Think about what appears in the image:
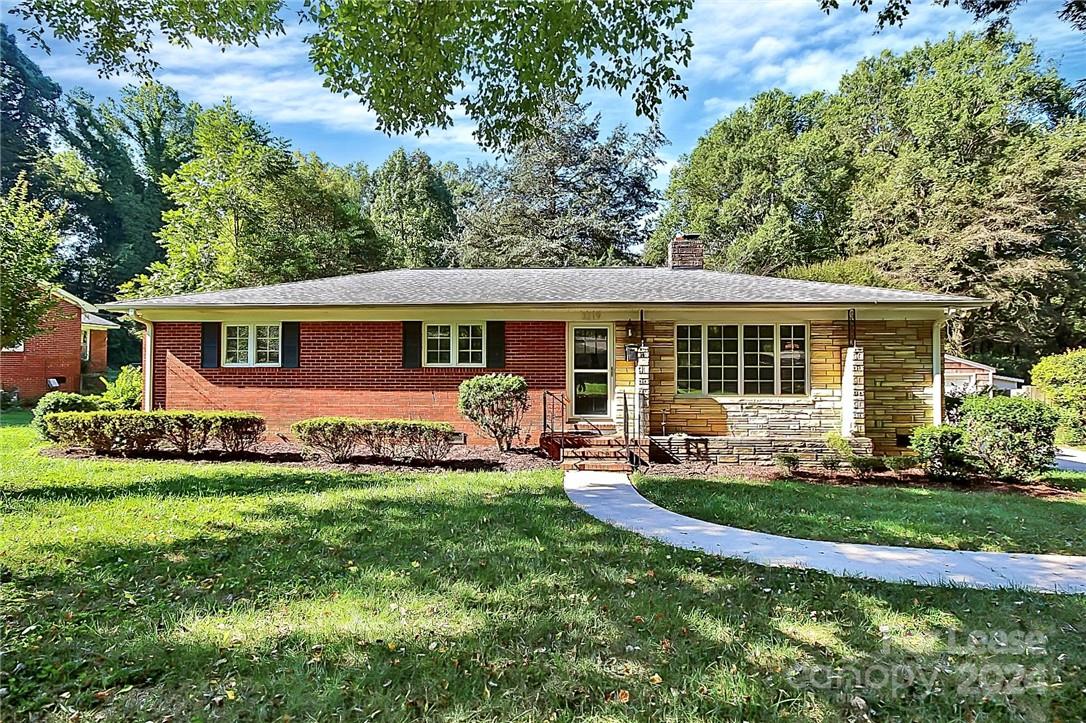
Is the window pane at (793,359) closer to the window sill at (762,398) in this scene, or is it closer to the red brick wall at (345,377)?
the window sill at (762,398)

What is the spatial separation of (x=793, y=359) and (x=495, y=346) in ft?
19.2

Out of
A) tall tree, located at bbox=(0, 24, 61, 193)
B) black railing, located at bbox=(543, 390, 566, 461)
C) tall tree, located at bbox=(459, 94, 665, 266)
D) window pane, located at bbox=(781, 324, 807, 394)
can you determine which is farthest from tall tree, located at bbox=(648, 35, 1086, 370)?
tall tree, located at bbox=(0, 24, 61, 193)

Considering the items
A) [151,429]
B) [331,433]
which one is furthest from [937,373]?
[151,429]

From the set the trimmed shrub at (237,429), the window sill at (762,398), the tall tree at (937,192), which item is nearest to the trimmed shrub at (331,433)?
the trimmed shrub at (237,429)

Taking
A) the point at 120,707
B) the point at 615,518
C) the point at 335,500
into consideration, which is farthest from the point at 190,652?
the point at 615,518

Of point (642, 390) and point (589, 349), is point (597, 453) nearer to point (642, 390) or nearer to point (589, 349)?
point (642, 390)

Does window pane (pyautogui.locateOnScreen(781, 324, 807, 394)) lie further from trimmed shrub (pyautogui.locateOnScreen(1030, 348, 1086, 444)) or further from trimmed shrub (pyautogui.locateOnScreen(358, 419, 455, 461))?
trimmed shrub (pyautogui.locateOnScreen(1030, 348, 1086, 444))

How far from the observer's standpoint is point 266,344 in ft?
38.0

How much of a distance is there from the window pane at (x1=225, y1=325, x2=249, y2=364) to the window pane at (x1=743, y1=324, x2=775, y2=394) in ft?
33.8

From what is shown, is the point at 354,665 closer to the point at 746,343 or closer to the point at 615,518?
the point at 615,518

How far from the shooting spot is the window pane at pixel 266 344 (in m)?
11.6

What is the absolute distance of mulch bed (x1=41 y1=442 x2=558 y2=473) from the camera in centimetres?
891

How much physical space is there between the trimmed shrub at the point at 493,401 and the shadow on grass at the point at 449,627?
481 centimetres

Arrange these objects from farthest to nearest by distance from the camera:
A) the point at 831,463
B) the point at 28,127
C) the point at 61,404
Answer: the point at 28,127 → the point at 61,404 → the point at 831,463
